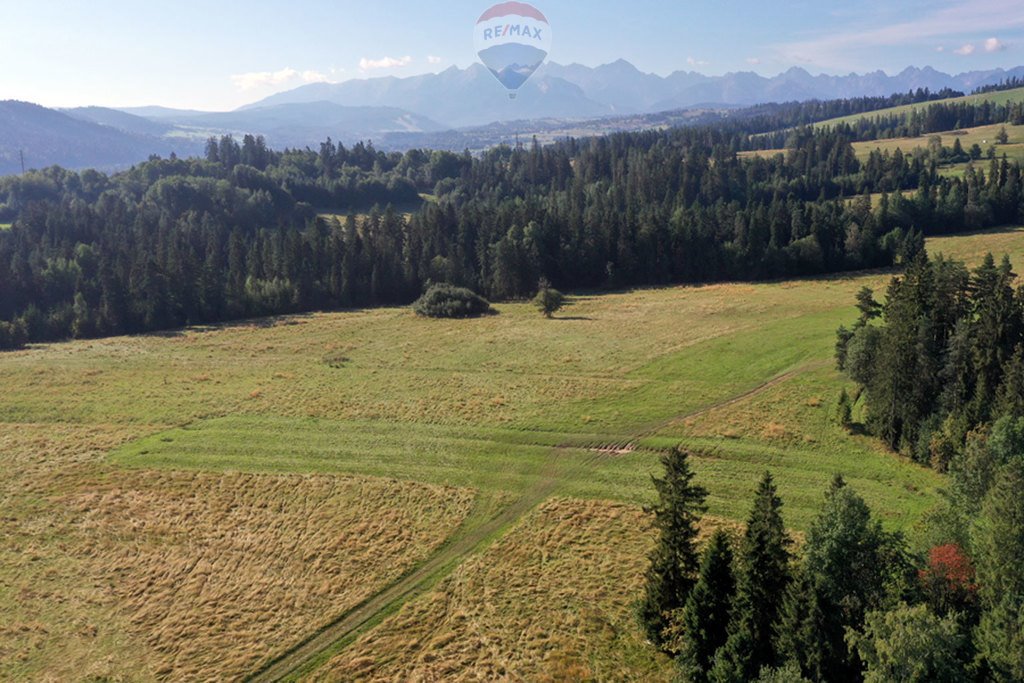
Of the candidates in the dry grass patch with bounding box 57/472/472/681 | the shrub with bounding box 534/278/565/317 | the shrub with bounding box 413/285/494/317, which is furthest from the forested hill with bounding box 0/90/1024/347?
the dry grass patch with bounding box 57/472/472/681

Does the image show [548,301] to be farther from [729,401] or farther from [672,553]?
[672,553]

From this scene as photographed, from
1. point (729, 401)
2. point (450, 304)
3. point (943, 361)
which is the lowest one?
point (729, 401)

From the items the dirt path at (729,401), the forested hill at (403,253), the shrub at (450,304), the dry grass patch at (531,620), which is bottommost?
the dry grass patch at (531,620)

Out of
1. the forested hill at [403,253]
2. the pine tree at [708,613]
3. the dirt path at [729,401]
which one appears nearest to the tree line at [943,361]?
the dirt path at [729,401]

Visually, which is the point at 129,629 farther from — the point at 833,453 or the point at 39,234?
the point at 39,234

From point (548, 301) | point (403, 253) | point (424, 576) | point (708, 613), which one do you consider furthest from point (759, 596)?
point (403, 253)

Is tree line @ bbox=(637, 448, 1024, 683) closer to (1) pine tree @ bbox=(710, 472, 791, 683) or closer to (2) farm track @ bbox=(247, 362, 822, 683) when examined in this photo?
(1) pine tree @ bbox=(710, 472, 791, 683)

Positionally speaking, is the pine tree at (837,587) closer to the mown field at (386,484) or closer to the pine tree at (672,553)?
the pine tree at (672,553)
